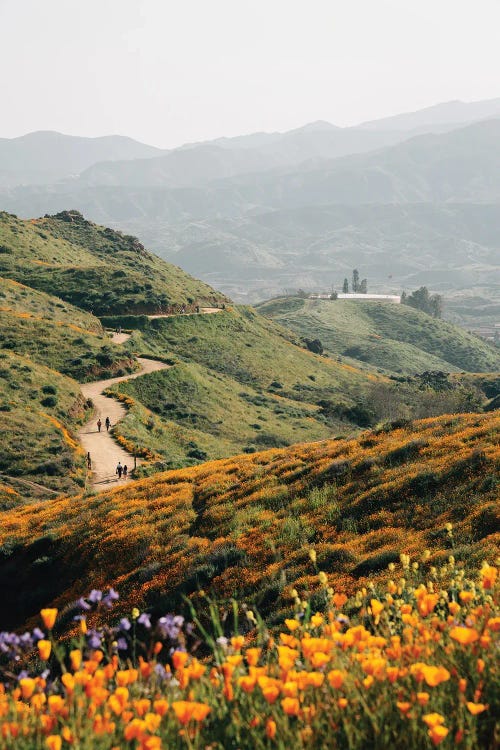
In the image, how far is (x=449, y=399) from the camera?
79.0 meters

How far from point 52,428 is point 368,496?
122 feet

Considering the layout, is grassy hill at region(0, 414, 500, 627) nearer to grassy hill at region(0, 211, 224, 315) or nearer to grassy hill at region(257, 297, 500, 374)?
grassy hill at region(0, 211, 224, 315)

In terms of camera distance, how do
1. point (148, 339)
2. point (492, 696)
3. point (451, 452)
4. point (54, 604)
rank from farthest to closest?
point (148, 339) → point (451, 452) → point (54, 604) → point (492, 696)

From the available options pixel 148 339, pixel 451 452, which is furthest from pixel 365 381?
pixel 451 452

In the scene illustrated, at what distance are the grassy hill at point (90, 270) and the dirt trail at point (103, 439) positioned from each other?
34.8 meters

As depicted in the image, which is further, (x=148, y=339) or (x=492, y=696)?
(x=148, y=339)

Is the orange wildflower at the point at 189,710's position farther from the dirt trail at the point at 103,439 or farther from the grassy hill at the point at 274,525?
the dirt trail at the point at 103,439

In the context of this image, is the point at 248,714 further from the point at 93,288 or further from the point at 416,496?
the point at 93,288

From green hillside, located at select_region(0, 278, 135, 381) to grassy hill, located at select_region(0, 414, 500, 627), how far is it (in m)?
47.5

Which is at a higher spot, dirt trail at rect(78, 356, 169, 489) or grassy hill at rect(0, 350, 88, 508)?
grassy hill at rect(0, 350, 88, 508)

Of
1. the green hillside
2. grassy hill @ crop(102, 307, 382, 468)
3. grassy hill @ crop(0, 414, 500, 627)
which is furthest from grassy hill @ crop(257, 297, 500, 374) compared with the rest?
grassy hill @ crop(0, 414, 500, 627)

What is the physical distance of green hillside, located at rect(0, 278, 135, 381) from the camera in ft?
235

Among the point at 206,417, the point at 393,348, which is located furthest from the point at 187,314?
the point at 393,348

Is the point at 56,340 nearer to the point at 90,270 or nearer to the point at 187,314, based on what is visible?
the point at 187,314
